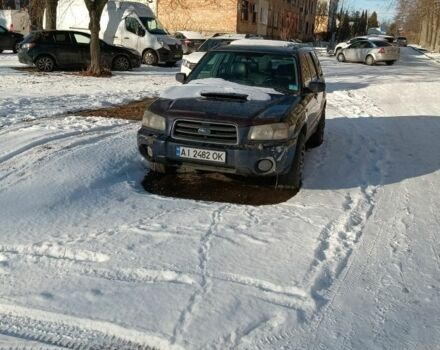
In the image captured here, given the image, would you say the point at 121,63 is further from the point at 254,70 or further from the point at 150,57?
the point at 254,70

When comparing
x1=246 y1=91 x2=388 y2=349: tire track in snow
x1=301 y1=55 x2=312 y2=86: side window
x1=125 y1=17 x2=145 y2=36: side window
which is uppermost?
x1=125 y1=17 x2=145 y2=36: side window

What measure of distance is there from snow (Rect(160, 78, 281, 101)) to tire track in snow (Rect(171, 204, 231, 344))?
5.21 feet

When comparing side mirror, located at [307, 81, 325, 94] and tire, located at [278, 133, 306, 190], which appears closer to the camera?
tire, located at [278, 133, 306, 190]

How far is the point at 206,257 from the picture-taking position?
12.6 ft

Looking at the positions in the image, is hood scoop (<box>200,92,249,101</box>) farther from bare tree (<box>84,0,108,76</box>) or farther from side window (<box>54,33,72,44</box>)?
side window (<box>54,33,72,44</box>)

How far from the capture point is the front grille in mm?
4984

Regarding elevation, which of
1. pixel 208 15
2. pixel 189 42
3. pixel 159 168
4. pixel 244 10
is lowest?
pixel 159 168

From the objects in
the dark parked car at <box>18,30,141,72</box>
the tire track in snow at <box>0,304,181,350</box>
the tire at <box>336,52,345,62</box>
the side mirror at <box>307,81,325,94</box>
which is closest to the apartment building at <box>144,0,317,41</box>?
the tire at <box>336,52,345,62</box>

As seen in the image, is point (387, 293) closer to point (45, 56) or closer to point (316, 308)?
point (316, 308)

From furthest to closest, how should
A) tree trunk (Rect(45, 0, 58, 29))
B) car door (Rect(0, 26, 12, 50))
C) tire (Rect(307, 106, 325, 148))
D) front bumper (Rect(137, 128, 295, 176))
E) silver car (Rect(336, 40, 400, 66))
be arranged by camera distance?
silver car (Rect(336, 40, 400, 66)) < car door (Rect(0, 26, 12, 50)) < tree trunk (Rect(45, 0, 58, 29)) < tire (Rect(307, 106, 325, 148)) < front bumper (Rect(137, 128, 295, 176))

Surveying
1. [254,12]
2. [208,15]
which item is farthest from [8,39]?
[254,12]

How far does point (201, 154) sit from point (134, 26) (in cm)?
1855

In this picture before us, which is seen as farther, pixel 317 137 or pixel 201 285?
pixel 317 137

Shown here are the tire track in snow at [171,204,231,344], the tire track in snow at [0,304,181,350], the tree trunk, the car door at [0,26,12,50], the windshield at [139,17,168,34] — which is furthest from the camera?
the car door at [0,26,12,50]
